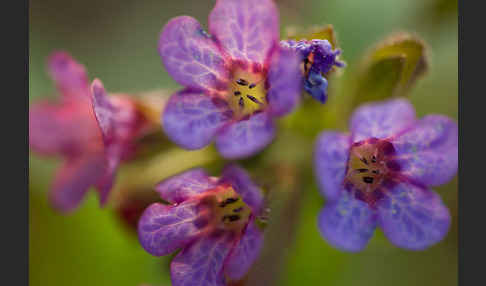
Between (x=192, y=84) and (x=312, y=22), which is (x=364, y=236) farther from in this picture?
(x=312, y=22)

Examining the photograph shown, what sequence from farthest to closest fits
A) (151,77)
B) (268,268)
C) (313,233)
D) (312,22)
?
(151,77) < (312,22) < (313,233) < (268,268)

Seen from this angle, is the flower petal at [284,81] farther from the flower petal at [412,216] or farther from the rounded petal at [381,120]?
the flower petal at [412,216]

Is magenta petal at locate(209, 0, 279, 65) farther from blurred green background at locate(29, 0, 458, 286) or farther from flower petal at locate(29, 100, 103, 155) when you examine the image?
blurred green background at locate(29, 0, 458, 286)

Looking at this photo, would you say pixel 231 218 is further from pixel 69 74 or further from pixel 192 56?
pixel 69 74

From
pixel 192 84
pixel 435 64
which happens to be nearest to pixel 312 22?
pixel 435 64

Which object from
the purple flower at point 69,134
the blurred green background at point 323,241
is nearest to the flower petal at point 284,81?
the purple flower at point 69,134

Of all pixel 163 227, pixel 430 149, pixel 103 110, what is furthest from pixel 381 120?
pixel 103 110
